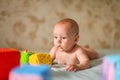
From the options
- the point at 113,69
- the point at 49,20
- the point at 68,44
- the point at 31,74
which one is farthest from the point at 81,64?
the point at 49,20

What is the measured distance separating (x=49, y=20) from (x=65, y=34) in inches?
38.8

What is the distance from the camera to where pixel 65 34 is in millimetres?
1211

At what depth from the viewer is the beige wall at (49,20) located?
2158 mm

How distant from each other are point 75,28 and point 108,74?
0.71 m

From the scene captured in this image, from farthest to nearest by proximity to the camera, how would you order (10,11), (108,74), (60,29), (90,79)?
(10,11), (60,29), (90,79), (108,74)

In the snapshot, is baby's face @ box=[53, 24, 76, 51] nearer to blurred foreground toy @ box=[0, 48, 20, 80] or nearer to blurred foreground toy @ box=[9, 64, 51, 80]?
blurred foreground toy @ box=[0, 48, 20, 80]

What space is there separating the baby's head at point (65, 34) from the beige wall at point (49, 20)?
93 centimetres

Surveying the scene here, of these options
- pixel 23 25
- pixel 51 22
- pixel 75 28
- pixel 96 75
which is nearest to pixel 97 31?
pixel 51 22

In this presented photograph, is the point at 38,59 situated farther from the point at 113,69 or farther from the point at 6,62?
the point at 113,69

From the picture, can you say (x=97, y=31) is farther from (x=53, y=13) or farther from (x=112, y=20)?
(x=53, y=13)

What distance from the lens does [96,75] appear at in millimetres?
911

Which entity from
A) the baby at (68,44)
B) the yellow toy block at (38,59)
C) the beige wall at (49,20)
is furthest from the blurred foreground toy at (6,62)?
the beige wall at (49,20)

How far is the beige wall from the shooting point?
2.16 meters

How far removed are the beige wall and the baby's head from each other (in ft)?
3.05
